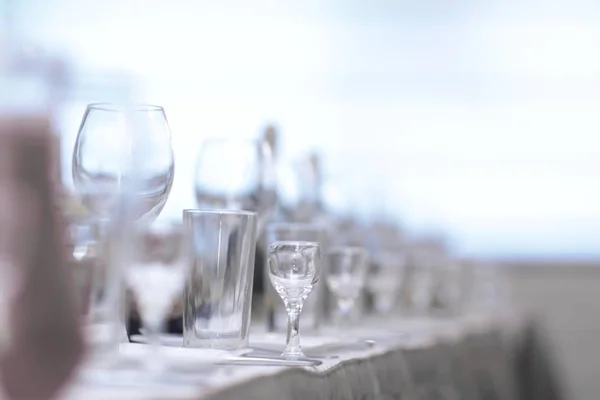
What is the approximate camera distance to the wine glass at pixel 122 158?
1053 mm

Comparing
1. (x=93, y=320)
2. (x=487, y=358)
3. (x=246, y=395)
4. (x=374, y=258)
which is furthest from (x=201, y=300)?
(x=487, y=358)

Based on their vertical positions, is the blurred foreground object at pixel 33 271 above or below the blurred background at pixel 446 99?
below

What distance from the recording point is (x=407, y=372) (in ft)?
6.35

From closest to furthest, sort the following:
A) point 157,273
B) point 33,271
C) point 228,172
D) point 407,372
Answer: point 33,271 → point 157,273 → point 228,172 → point 407,372

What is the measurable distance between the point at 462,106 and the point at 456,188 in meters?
0.58

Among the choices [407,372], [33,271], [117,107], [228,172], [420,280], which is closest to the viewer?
[33,271]

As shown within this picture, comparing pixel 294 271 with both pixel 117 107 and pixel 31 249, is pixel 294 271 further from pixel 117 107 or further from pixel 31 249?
pixel 31 249

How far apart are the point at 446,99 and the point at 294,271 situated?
23.7 ft

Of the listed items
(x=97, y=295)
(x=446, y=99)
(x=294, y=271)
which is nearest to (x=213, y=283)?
(x=294, y=271)

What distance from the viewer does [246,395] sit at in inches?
41.8

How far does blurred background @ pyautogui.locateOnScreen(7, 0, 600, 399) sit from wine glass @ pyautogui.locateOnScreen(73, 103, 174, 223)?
6786 mm

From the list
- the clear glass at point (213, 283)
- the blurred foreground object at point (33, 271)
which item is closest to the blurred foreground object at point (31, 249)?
the blurred foreground object at point (33, 271)

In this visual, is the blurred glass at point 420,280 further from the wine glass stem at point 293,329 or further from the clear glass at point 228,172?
the wine glass stem at point 293,329

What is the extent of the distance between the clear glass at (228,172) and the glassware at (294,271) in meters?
0.37
